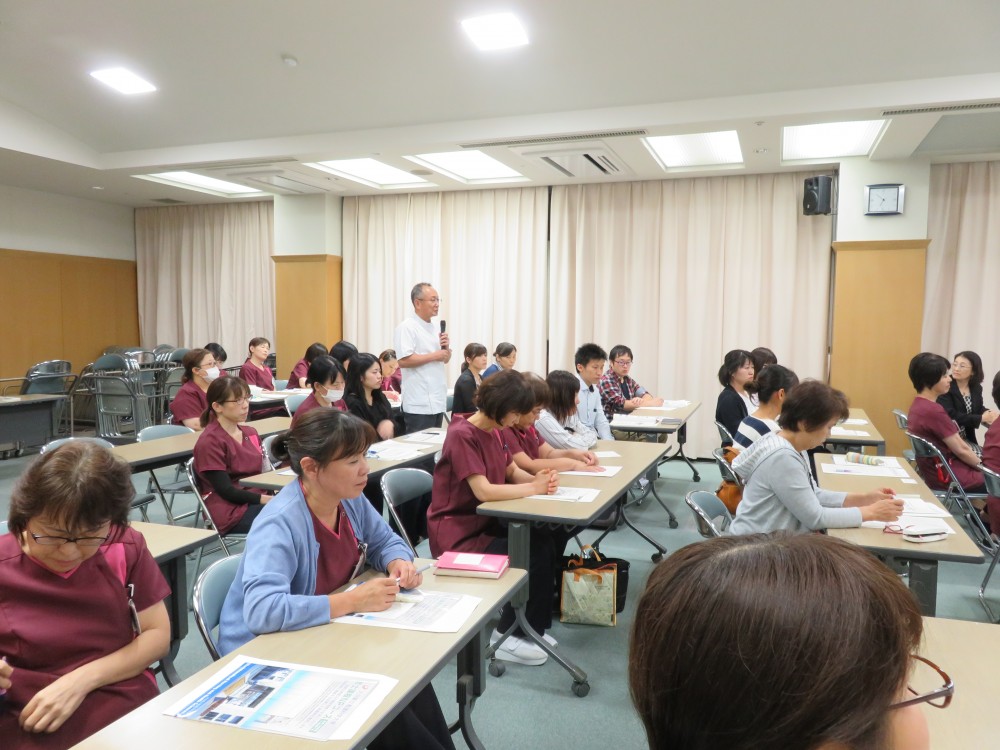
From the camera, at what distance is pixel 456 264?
7.97 m

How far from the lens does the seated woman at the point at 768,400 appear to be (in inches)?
129

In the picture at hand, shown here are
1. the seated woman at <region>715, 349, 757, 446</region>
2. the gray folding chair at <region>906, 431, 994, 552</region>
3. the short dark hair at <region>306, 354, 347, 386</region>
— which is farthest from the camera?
the seated woman at <region>715, 349, 757, 446</region>

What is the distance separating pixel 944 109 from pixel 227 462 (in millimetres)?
4883

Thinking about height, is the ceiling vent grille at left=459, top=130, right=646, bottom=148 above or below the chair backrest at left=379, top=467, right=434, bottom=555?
above

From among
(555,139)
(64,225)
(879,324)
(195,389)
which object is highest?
(555,139)

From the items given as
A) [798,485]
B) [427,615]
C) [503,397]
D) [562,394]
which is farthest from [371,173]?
[427,615]

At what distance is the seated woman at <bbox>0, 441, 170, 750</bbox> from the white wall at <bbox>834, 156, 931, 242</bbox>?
20.3 feet

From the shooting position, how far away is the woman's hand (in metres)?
1.91

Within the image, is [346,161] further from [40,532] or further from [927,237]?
[40,532]

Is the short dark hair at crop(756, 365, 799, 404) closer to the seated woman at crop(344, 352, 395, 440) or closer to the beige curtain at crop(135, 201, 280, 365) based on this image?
the seated woman at crop(344, 352, 395, 440)

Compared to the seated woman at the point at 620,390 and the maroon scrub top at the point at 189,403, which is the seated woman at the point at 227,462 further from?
the seated woman at the point at 620,390

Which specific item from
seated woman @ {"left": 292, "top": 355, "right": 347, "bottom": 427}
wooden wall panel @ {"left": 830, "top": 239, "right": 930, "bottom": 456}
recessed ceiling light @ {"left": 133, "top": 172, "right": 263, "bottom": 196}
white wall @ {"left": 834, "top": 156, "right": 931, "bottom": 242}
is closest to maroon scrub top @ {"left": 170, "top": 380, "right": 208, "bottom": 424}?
seated woman @ {"left": 292, "top": 355, "right": 347, "bottom": 427}

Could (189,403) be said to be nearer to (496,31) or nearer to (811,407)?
(496,31)

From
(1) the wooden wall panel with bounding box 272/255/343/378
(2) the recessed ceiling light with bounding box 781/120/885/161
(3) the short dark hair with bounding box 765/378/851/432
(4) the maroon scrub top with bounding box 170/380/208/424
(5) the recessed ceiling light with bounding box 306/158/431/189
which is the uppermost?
(2) the recessed ceiling light with bounding box 781/120/885/161
